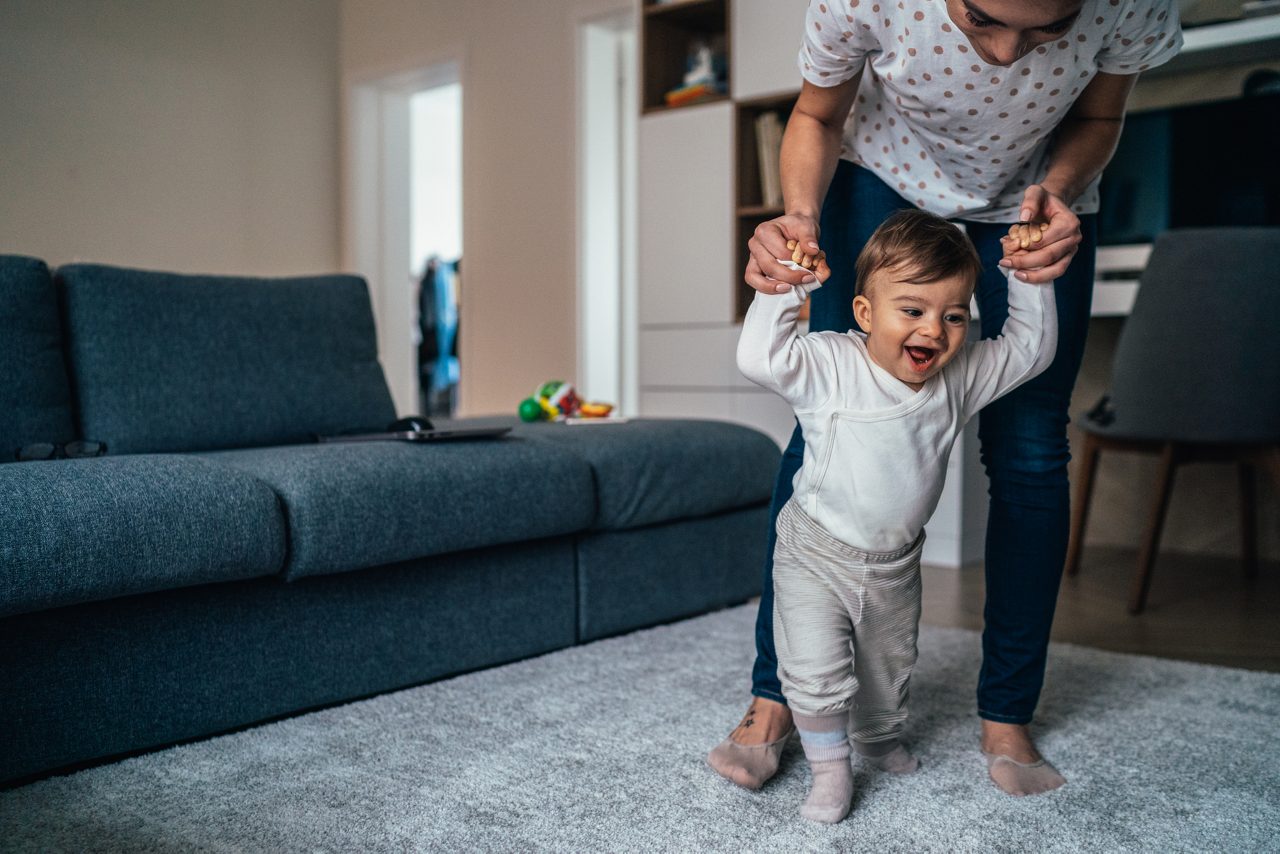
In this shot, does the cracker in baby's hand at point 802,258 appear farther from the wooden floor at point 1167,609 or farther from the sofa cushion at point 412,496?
the wooden floor at point 1167,609

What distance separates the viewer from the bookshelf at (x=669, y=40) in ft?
12.3

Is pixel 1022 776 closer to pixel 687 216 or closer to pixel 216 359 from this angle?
pixel 216 359

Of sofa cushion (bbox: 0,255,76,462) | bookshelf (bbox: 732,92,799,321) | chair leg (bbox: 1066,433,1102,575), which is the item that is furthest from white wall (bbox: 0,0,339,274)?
chair leg (bbox: 1066,433,1102,575)

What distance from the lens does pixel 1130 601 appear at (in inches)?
98.2

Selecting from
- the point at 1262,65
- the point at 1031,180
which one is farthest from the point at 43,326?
the point at 1262,65

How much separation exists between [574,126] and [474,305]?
1.03 m

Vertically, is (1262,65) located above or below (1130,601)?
above

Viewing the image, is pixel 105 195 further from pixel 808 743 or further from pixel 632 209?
pixel 808 743

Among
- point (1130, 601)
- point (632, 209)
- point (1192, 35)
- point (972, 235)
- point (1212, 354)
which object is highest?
point (1192, 35)

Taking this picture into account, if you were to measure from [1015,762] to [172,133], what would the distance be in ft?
16.1

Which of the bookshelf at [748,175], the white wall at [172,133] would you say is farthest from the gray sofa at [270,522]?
the white wall at [172,133]

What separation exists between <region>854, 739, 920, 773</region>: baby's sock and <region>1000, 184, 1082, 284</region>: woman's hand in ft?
1.96

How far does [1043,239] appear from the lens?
3.94 ft

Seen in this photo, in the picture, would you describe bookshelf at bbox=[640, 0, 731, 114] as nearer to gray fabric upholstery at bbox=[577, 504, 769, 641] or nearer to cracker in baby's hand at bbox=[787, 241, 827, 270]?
gray fabric upholstery at bbox=[577, 504, 769, 641]
